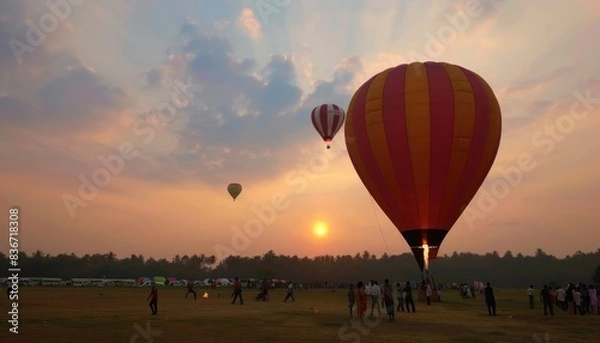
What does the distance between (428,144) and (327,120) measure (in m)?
14.9

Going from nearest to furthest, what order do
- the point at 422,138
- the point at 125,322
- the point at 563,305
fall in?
the point at 125,322, the point at 563,305, the point at 422,138

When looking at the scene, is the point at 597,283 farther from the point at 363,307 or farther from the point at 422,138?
the point at 363,307

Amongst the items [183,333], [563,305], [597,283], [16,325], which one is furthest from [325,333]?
[597,283]

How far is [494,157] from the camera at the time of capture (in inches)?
1458

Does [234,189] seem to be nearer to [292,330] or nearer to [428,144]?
[428,144]

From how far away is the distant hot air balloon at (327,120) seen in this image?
48.2 m

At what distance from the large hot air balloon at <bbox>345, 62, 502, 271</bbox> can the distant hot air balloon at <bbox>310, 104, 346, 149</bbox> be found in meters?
11.0

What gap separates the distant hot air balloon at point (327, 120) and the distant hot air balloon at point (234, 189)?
19.8 metres

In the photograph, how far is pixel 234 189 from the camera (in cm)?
6512

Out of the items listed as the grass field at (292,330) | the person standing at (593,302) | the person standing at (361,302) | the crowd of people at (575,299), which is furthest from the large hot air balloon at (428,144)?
the person standing at (361,302)

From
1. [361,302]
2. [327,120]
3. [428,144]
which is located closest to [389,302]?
[361,302]

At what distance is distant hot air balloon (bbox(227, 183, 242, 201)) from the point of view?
6494 cm

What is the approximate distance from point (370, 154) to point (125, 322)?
21.2 metres

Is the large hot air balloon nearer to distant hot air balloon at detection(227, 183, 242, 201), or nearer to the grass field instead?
the grass field
